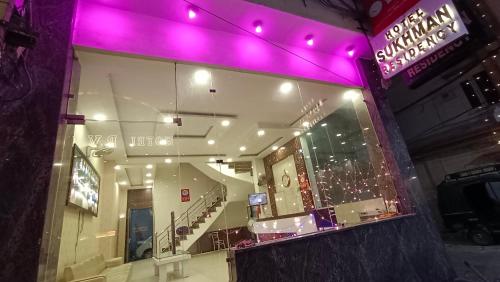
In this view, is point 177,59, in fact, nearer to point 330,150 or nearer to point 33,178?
point 33,178

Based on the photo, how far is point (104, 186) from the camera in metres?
4.07

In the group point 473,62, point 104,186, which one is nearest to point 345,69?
point 473,62

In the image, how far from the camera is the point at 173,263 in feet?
11.1

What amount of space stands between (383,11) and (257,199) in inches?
133

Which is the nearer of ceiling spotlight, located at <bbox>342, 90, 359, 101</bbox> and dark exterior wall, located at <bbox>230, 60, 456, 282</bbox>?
dark exterior wall, located at <bbox>230, 60, 456, 282</bbox>

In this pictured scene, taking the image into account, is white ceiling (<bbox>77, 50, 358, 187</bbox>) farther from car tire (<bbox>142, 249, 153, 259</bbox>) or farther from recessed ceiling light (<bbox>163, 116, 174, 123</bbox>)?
car tire (<bbox>142, 249, 153, 259</bbox>)

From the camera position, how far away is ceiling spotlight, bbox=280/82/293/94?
341 cm

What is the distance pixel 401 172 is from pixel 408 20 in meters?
2.05

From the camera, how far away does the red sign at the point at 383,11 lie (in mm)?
3024

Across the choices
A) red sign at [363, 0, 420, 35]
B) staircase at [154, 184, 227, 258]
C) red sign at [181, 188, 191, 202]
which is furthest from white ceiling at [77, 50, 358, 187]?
red sign at [363, 0, 420, 35]

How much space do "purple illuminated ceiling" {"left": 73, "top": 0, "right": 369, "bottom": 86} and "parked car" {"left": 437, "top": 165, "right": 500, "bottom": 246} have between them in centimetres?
409

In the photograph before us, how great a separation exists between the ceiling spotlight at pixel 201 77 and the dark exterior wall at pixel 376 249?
2.14 m

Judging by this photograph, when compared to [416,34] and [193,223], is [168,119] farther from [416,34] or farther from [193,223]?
[416,34]

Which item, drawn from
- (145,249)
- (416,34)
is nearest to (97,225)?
(145,249)
